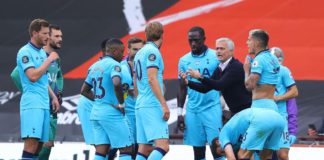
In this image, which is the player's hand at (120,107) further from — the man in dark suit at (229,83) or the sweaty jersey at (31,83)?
the sweaty jersey at (31,83)

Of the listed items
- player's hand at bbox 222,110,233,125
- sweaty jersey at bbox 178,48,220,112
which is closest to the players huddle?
sweaty jersey at bbox 178,48,220,112

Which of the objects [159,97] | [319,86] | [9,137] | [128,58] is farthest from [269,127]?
[9,137]

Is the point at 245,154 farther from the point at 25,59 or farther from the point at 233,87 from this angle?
the point at 25,59

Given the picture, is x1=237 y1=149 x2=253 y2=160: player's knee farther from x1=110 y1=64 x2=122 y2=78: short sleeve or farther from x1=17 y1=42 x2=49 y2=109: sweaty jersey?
x1=17 y1=42 x2=49 y2=109: sweaty jersey

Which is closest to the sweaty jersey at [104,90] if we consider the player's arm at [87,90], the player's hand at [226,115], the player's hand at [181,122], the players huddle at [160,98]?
the players huddle at [160,98]

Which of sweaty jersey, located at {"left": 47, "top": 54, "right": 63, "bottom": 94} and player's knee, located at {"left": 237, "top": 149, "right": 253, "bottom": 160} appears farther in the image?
sweaty jersey, located at {"left": 47, "top": 54, "right": 63, "bottom": 94}

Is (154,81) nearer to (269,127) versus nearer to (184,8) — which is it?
(269,127)

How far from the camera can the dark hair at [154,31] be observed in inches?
451

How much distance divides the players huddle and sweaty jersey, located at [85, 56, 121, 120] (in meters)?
0.01

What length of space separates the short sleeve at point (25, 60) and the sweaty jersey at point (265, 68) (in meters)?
2.80

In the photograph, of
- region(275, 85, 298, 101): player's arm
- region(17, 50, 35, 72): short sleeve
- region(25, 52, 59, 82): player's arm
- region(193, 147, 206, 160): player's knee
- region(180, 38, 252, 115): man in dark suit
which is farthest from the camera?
region(275, 85, 298, 101): player's arm

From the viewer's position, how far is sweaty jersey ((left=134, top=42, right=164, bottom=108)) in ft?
37.3

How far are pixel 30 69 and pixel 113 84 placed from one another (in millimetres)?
1511

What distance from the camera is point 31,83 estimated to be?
441 inches
